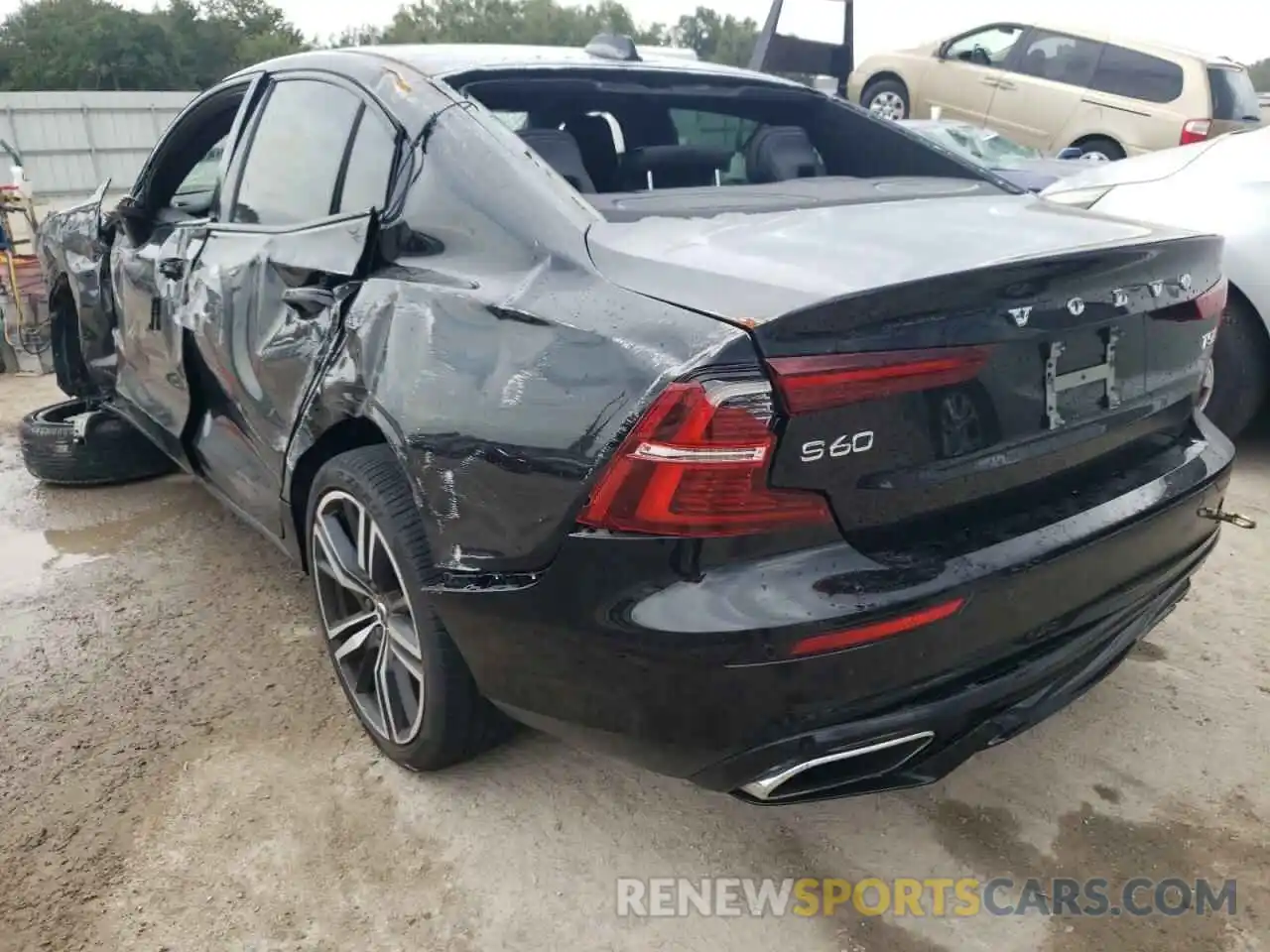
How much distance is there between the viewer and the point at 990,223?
202 cm

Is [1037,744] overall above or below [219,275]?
below

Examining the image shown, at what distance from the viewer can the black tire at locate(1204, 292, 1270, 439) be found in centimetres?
394

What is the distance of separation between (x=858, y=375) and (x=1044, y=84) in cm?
1052

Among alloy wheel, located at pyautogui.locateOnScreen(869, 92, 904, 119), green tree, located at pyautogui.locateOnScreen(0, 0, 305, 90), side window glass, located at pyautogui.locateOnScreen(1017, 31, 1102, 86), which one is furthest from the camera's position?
green tree, located at pyautogui.locateOnScreen(0, 0, 305, 90)

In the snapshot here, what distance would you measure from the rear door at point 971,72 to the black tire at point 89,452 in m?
9.56

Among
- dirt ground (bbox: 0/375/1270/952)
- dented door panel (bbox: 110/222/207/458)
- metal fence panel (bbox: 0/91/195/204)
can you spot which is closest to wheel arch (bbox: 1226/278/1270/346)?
dirt ground (bbox: 0/375/1270/952)

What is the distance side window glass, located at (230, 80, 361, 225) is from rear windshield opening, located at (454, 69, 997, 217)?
1.29 ft

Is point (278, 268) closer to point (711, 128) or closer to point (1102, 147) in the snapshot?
point (711, 128)

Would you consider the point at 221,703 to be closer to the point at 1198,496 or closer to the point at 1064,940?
the point at 1064,940

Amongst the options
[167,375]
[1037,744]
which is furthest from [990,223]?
[167,375]

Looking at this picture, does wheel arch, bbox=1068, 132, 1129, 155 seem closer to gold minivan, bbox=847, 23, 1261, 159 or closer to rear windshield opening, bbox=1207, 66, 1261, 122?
gold minivan, bbox=847, 23, 1261, 159

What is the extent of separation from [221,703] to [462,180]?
1515mm

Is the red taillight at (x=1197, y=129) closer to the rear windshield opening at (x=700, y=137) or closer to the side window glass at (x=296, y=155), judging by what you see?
the rear windshield opening at (x=700, y=137)

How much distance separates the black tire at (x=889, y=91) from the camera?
37.7 ft
